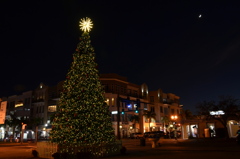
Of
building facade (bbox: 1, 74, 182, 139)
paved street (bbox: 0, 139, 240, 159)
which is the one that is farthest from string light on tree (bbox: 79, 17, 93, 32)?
building facade (bbox: 1, 74, 182, 139)

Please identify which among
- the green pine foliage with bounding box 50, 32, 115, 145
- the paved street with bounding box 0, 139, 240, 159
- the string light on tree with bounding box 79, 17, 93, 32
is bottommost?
the paved street with bounding box 0, 139, 240, 159

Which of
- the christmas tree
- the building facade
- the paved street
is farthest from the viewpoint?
the building facade

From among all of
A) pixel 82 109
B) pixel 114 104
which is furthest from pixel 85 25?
pixel 114 104

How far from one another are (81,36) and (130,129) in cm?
5418

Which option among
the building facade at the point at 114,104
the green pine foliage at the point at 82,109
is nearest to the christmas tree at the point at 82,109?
the green pine foliage at the point at 82,109

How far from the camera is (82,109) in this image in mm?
16016

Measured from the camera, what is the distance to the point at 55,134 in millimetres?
16188

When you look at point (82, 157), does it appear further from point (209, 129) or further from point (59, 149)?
point (209, 129)

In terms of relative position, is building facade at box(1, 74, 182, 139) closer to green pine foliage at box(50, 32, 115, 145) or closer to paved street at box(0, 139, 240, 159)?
paved street at box(0, 139, 240, 159)

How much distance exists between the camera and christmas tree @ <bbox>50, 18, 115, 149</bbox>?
620 inches

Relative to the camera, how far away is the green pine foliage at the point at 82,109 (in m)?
15.8

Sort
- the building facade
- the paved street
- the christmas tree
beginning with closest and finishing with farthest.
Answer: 1. the christmas tree
2. the paved street
3. the building facade

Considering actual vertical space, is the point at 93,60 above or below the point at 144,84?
below

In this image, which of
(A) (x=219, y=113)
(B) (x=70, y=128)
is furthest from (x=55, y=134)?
(A) (x=219, y=113)
